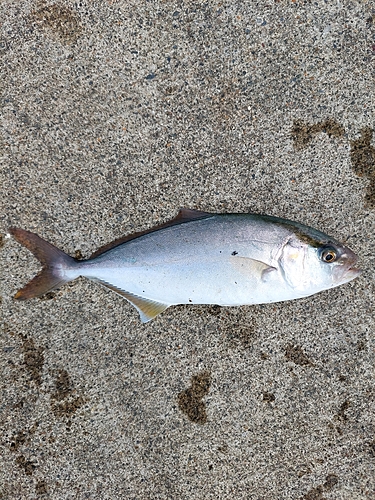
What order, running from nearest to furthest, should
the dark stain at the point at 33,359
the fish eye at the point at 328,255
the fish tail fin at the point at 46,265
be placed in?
the fish eye at the point at 328,255
the fish tail fin at the point at 46,265
the dark stain at the point at 33,359

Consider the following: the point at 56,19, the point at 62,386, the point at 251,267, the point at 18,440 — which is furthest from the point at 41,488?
the point at 56,19

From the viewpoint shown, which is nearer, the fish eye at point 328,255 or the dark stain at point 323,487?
the fish eye at point 328,255

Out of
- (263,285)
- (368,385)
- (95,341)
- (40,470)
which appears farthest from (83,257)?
(368,385)

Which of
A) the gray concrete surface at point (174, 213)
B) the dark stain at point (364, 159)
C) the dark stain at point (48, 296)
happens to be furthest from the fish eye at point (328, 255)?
the dark stain at point (48, 296)

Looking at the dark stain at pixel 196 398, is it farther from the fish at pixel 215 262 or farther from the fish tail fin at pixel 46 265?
the fish tail fin at pixel 46 265

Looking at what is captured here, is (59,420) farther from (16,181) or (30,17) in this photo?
(30,17)

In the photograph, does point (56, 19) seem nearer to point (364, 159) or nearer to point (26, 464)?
point (364, 159)

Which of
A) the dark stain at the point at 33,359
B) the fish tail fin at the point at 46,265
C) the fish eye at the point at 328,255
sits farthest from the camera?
the dark stain at the point at 33,359

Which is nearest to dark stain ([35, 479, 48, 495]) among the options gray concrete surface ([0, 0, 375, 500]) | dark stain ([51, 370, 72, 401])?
gray concrete surface ([0, 0, 375, 500])
